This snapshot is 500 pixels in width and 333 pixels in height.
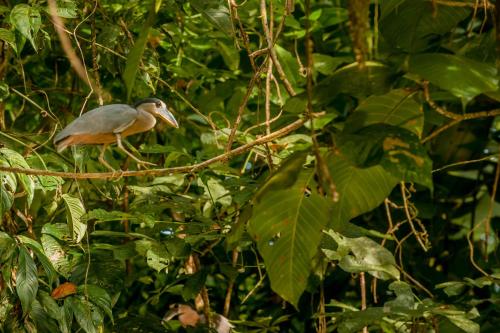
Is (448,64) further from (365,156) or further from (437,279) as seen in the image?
(437,279)

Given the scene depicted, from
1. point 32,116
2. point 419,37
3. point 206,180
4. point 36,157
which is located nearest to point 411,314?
point 206,180

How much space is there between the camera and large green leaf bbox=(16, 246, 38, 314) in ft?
6.20

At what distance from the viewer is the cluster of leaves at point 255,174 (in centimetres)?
120

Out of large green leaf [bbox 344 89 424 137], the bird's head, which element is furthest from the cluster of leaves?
the bird's head

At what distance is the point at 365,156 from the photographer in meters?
1.14

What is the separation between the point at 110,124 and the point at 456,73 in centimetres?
82

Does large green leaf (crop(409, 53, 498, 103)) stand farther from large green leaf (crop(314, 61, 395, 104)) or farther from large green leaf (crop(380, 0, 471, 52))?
large green leaf (crop(380, 0, 471, 52))

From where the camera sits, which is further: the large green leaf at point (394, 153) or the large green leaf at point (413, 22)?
the large green leaf at point (413, 22)

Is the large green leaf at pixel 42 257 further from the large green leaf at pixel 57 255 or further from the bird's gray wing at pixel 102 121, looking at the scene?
the bird's gray wing at pixel 102 121

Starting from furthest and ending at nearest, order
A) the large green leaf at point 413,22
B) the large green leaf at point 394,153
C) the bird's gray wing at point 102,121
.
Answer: the bird's gray wing at point 102,121
the large green leaf at point 413,22
the large green leaf at point 394,153

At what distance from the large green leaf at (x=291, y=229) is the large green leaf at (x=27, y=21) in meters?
1.01

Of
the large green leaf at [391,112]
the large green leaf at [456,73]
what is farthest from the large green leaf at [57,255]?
the large green leaf at [456,73]

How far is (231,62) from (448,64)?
1912 millimetres

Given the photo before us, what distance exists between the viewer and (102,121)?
5.47ft
